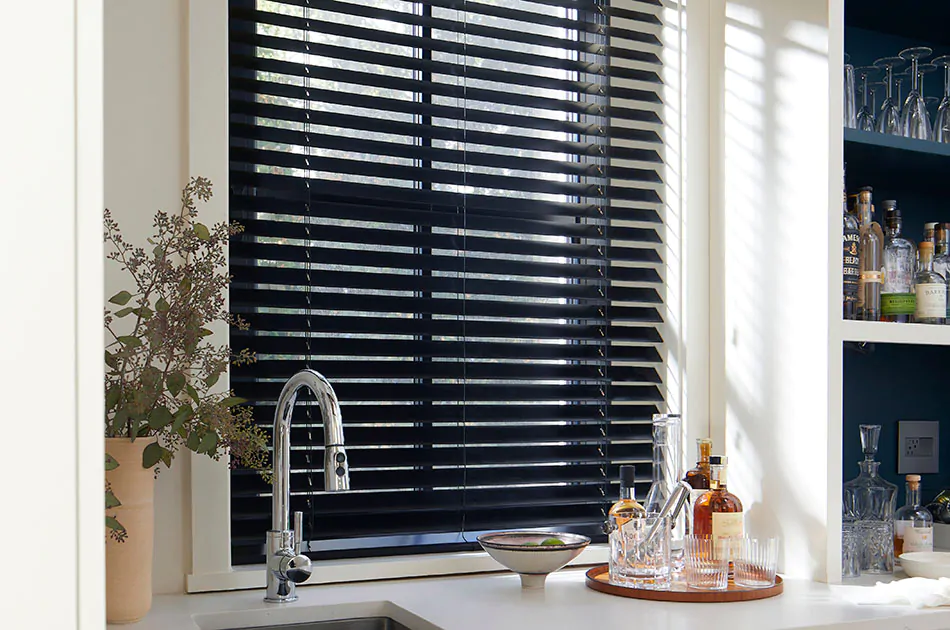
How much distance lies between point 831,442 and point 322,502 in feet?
3.25

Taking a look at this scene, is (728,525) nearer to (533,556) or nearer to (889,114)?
(533,556)

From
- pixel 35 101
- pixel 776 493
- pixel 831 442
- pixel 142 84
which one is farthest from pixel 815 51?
pixel 35 101

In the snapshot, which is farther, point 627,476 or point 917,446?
point 917,446

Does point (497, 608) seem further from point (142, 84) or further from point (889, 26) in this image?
point (889, 26)

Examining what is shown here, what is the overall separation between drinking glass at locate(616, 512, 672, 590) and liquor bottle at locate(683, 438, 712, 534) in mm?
191

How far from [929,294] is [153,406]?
157 centimetres

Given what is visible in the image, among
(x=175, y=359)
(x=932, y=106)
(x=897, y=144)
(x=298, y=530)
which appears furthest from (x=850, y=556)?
(x=175, y=359)

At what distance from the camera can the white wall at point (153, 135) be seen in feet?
5.60

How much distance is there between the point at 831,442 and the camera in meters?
1.85

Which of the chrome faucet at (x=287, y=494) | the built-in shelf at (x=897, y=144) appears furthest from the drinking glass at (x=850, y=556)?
the chrome faucet at (x=287, y=494)

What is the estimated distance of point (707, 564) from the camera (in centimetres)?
172

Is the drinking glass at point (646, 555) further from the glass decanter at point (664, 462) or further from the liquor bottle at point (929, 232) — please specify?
the liquor bottle at point (929, 232)

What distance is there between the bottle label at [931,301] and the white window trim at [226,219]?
1.46 ft

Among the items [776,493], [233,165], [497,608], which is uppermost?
[233,165]
